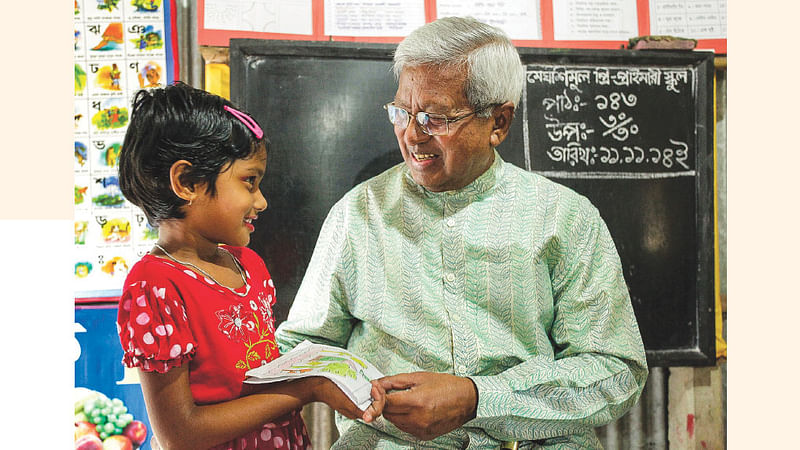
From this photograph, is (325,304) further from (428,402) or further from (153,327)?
(153,327)

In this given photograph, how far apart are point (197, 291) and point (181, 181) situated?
0.25 m

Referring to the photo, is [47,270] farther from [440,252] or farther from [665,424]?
[665,424]

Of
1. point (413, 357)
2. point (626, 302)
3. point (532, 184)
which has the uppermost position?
point (532, 184)

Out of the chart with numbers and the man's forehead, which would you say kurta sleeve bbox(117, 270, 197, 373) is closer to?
the chart with numbers

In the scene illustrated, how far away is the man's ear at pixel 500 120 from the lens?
5.81ft

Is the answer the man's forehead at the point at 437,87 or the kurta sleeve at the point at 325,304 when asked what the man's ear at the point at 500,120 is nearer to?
the man's forehead at the point at 437,87

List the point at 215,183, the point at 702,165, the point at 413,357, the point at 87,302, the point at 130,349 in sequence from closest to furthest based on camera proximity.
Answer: the point at 130,349 → the point at 215,183 → the point at 413,357 → the point at 87,302 → the point at 702,165

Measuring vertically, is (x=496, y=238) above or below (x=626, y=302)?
above

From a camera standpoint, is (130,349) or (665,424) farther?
(665,424)

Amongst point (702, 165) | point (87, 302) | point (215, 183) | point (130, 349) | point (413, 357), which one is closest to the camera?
point (130, 349)

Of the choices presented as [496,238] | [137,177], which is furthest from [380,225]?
[137,177]

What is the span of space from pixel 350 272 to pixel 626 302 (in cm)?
79

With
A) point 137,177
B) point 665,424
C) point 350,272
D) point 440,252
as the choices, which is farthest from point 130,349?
point 665,424

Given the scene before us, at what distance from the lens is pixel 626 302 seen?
1835 mm
